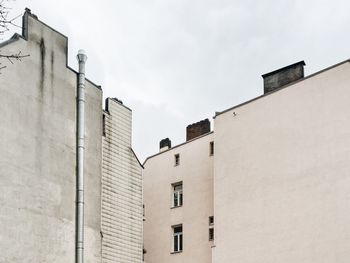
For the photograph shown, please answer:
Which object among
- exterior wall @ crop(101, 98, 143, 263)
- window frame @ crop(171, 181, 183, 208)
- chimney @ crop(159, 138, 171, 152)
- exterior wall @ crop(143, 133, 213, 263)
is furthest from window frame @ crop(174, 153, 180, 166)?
exterior wall @ crop(101, 98, 143, 263)

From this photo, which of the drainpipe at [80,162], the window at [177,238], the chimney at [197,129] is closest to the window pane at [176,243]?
the window at [177,238]

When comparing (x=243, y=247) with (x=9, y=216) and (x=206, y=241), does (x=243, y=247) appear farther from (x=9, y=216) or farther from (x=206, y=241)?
(x=9, y=216)

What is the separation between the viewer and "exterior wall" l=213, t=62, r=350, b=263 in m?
34.7

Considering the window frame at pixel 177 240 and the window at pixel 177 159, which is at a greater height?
the window at pixel 177 159

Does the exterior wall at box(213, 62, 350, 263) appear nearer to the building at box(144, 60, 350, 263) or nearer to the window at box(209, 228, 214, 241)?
the building at box(144, 60, 350, 263)

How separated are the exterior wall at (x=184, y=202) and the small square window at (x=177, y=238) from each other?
0.79ft

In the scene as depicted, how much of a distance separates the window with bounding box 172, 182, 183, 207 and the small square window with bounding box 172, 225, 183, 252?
1.36 meters

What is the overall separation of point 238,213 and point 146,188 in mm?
9124

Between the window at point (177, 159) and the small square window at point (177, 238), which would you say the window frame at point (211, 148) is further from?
the small square window at point (177, 238)

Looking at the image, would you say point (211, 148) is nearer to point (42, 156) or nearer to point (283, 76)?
point (283, 76)

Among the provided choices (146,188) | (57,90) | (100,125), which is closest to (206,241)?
(146,188)

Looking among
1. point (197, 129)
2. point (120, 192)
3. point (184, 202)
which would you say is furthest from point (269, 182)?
point (197, 129)

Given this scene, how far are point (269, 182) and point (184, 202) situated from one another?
7198 millimetres

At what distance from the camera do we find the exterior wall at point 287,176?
34.7 metres
